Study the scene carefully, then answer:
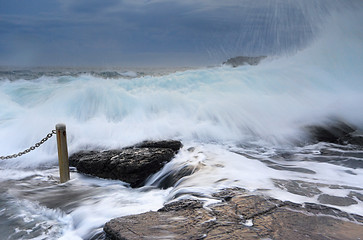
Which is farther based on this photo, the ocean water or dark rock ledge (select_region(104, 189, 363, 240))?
the ocean water

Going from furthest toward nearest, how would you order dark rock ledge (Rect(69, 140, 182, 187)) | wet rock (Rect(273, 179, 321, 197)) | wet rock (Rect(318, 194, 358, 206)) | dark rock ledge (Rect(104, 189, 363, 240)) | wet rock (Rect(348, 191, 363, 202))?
dark rock ledge (Rect(69, 140, 182, 187))
wet rock (Rect(273, 179, 321, 197))
wet rock (Rect(348, 191, 363, 202))
wet rock (Rect(318, 194, 358, 206))
dark rock ledge (Rect(104, 189, 363, 240))

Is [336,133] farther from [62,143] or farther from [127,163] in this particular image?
[62,143]

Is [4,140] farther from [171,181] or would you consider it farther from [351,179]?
[351,179]

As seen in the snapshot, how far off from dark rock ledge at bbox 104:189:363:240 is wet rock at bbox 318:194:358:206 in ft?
1.14

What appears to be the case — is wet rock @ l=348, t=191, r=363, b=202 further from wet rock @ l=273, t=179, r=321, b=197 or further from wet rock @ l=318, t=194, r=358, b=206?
wet rock @ l=273, t=179, r=321, b=197

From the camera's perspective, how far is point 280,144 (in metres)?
7.58

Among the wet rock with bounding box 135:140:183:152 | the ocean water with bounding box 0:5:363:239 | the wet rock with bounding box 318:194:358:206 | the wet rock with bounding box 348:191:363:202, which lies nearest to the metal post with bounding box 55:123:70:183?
the ocean water with bounding box 0:5:363:239

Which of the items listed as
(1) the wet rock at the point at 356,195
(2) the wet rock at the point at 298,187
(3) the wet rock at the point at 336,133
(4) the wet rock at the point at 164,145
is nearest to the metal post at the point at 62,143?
(4) the wet rock at the point at 164,145

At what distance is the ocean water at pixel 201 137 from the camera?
408 centimetres

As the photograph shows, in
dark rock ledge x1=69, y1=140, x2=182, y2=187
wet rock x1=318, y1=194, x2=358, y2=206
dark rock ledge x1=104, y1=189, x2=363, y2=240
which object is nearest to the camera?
dark rock ledge x1=104, y1=189, x2=363, y2=240

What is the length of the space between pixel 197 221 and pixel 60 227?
191 centimetres

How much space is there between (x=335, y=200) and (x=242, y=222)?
155 centimetres

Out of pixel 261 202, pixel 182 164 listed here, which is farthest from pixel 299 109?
pixel 261 202

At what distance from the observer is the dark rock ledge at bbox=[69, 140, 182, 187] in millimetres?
5309
